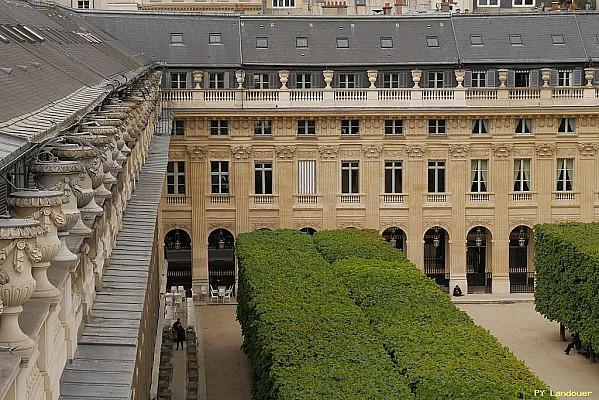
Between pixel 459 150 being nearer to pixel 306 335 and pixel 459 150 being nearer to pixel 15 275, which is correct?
pixel 306 335

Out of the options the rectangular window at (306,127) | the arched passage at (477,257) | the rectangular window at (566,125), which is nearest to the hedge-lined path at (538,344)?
the arched passage at (477,257)

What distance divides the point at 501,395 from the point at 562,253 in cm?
2559

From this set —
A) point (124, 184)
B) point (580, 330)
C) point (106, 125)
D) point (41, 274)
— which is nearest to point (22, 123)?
point (41, 274)

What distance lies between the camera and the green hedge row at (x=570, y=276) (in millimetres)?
47781

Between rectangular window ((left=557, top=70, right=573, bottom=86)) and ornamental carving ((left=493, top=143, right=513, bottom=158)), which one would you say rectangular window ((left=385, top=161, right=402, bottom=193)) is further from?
rectangular window ((left=557, top=70, right=573, bottom=86))

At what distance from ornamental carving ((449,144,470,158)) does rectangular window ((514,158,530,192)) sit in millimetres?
2419

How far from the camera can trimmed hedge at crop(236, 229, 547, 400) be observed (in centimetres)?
2664

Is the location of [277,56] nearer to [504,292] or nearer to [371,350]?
[504,292]

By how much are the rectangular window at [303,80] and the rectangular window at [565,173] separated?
12328 mm

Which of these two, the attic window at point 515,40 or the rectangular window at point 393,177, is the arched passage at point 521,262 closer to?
the rectangular window at point 393,177

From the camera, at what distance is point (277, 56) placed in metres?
64.8

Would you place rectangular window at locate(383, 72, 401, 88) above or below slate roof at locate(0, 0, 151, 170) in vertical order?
above

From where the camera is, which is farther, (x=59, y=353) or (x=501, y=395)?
(x=501, y=395)

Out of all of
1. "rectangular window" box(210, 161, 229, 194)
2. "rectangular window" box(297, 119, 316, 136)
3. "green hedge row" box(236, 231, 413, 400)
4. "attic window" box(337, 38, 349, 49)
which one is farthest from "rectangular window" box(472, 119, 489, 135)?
"green hedge row" box(236, 231, 413, 400)
